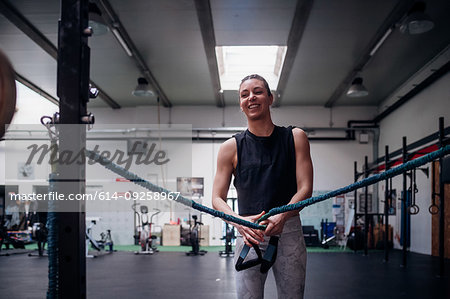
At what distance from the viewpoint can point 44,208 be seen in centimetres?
811

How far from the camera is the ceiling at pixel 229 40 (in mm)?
6172

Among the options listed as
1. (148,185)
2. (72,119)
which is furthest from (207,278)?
(72,119)

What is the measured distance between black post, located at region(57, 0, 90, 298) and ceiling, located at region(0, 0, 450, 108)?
16.6 feet

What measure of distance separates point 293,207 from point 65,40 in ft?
3.01

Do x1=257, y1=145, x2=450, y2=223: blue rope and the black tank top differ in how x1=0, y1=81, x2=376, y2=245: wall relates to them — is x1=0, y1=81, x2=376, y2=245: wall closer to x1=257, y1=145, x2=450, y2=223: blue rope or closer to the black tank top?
the black tank top

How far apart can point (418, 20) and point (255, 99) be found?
5168 mm

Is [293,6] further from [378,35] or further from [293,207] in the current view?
[293,207]

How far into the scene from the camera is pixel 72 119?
125cm

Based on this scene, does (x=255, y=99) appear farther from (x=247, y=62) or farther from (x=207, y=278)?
(x=247, y=62)

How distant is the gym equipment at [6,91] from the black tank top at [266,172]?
38.8 inches

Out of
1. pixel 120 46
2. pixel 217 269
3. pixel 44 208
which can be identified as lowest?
pixel 217 269

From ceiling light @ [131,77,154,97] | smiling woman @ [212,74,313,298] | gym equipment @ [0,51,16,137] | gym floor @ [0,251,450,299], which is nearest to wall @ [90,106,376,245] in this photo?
ceiling light @ [131,77,154,97]

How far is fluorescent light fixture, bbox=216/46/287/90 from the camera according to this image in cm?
833

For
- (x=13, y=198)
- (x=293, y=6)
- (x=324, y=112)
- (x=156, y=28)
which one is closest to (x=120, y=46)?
(x=156, y=28)
